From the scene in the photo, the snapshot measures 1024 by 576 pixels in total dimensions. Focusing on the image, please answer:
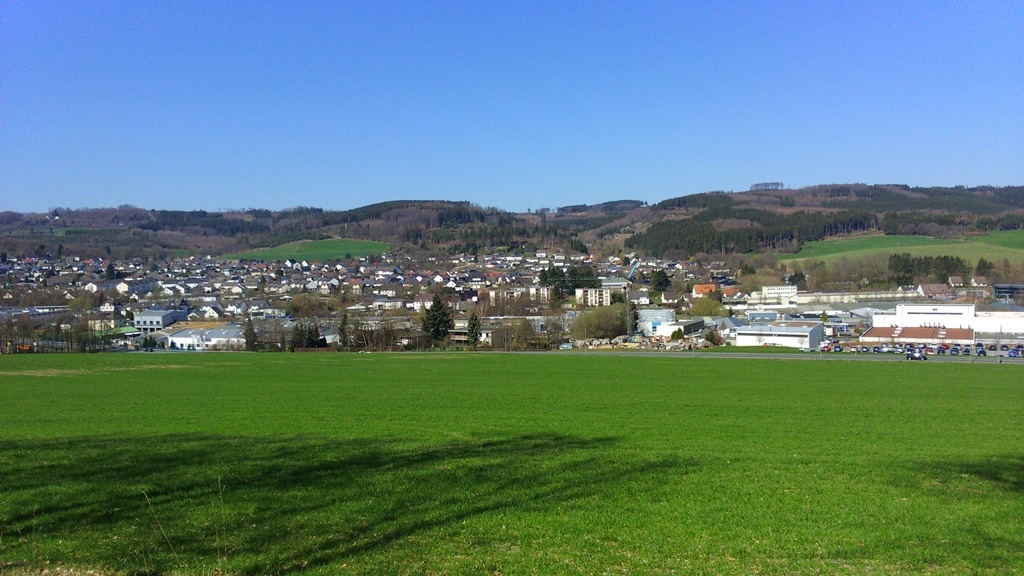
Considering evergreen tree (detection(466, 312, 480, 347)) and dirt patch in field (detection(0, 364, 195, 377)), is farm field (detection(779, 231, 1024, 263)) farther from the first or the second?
dirt patch in field (detection(0, 364, 195, 377))

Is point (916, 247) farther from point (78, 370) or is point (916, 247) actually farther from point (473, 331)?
point (78, 370)

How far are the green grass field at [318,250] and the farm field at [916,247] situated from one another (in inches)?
3483

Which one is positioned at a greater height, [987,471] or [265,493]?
[265,493]

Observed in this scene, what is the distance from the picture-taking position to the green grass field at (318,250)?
502ft

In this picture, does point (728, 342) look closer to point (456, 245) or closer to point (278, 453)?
point (278, 453)

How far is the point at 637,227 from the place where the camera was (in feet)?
601

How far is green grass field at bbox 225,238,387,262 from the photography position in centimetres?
15300

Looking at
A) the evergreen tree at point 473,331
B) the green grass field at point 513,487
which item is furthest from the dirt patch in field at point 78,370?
the evergreen tree at point 473,331

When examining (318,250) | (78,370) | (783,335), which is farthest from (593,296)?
(318,250)

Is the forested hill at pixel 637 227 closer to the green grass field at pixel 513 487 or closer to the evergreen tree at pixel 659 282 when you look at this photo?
the evergreen tree at pixel 659 282

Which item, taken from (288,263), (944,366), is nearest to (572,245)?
(288,263)

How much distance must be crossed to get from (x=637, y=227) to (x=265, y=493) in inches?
7065

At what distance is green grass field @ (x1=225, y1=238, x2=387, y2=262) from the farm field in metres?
88.5

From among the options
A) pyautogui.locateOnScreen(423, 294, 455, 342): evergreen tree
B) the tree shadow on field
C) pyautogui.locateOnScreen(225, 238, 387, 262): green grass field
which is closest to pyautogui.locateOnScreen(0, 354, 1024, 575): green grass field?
the tree shadow on field
